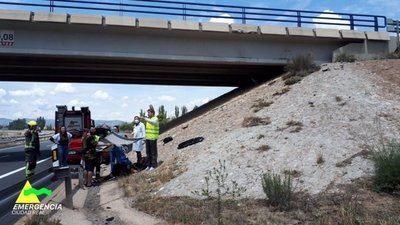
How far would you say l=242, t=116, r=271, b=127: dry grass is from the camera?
16.0m

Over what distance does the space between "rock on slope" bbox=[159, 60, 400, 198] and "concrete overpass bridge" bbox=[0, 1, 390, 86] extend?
2143 mm

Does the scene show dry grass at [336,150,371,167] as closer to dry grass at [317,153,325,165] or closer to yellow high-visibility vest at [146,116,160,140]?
dry grass at [317,153,325,165]

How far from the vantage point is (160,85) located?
34000mm

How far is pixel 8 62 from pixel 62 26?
16.1 feet

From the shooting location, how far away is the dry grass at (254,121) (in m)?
16.0

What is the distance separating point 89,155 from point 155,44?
33.6ft

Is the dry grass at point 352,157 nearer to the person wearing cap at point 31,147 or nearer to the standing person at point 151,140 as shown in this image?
the standing person at point 151,140

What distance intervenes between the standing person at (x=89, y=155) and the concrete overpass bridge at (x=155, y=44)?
868 cm

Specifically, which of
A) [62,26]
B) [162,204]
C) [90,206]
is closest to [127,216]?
[162,204]

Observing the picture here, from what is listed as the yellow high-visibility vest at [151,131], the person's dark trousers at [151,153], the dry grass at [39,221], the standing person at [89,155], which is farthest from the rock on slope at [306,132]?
the dry grass at [39,221]

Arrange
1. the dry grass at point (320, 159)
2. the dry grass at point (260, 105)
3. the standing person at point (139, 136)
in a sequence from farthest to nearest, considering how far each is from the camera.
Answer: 1. the dry grass at point (260, 105)
2. the standing person at point (139, 136)
3. the dry grass at point (320, 159)

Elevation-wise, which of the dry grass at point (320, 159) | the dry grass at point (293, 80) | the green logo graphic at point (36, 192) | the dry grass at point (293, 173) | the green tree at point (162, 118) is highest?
the dry grass at point (293, 80)

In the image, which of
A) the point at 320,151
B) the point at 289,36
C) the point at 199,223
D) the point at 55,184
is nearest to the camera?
the point at 199,223

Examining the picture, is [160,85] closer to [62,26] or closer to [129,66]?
[129,66]
